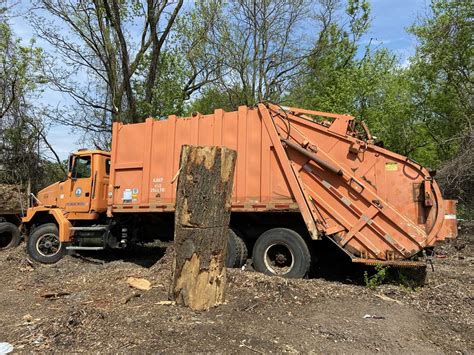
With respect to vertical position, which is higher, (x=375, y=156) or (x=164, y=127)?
(x=164, y=127)

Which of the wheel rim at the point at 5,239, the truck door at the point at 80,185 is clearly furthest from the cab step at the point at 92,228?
the wheel rim at the point at 5,239

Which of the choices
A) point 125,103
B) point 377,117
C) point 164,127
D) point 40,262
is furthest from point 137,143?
point 377,117

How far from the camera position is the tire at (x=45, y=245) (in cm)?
1024

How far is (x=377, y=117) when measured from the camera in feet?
63.0

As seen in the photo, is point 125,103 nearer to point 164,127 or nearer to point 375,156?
point 164,127

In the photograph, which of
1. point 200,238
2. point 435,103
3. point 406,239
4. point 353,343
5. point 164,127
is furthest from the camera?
point 435,103

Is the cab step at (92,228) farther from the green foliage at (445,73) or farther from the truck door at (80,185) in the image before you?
the green foliage at (445,73)

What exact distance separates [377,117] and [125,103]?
35.5 ft

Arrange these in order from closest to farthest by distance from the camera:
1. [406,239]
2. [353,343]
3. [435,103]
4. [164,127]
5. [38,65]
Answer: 1. [353,343]
2. [406,239]
3. [164,127]
4. [38,65]
5. [435,103]

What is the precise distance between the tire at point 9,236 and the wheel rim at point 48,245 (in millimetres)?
2877

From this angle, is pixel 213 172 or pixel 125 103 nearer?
pixel 213 172

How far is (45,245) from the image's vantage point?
33.8 ft

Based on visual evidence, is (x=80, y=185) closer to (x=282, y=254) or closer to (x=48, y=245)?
(x=48, y=245)

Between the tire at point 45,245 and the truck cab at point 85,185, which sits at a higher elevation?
the truck cab at point 85,185
